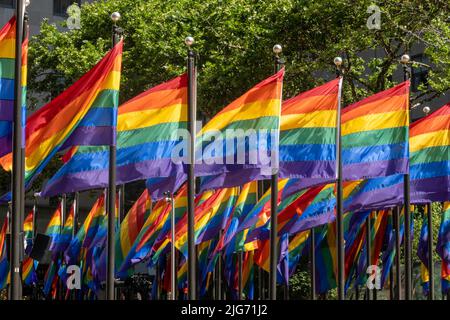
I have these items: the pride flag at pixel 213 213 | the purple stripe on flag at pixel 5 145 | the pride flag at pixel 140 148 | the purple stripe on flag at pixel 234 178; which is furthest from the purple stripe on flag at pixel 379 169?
the purple stripe on flag at pixel 5 145

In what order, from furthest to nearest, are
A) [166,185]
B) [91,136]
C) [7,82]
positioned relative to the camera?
1. [166,185]
2. [91,136]
3. [7,82]

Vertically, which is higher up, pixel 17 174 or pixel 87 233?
pixel 87 233

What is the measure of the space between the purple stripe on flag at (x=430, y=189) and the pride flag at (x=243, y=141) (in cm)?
432

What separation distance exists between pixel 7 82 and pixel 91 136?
1836 mm

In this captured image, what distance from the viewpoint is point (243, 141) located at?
24.2 meters

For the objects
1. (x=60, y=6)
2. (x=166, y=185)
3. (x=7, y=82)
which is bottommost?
(x=166, y=185)

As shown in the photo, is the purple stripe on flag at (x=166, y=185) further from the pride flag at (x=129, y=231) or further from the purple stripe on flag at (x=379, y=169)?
the pride flag at (x=129, y=231)

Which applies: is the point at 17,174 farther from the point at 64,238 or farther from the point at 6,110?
the point at 64,238

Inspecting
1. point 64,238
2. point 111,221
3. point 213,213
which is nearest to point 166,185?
point 111,221

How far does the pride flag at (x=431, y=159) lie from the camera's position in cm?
2697

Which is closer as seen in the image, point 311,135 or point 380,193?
point 311,135

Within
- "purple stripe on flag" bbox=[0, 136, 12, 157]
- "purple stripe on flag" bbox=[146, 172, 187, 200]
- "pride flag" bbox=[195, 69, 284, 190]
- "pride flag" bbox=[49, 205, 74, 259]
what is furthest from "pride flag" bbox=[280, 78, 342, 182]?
"pride flag" bbox=[49, 205, 74, 259]

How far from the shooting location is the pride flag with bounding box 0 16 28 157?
22578 mm
